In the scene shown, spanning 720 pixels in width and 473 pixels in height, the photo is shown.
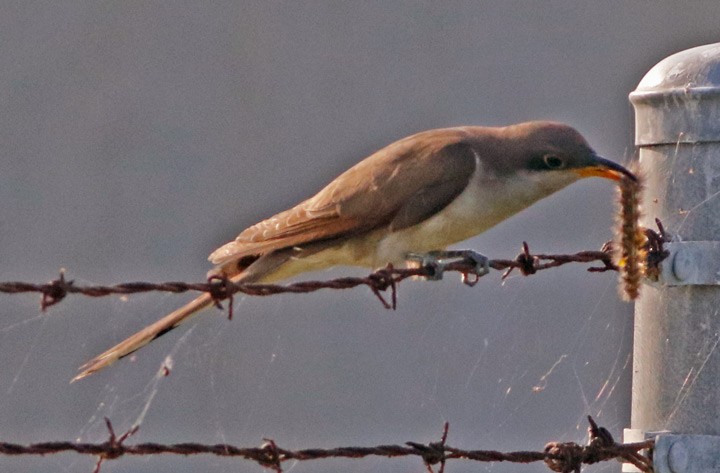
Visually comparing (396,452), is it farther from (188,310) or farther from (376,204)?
(376,204)

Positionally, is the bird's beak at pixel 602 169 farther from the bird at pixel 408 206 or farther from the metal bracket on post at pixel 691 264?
the metal bracket on post at pixel 691 264

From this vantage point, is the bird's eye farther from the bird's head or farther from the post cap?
the post cap

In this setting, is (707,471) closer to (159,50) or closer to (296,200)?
(296,200)

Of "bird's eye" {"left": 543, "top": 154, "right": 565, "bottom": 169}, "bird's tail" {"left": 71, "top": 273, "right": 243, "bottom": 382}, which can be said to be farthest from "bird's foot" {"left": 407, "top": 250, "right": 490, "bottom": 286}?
"bird's tail" {"left": 71, "top": 273, "right": 243, "bottom": 382}

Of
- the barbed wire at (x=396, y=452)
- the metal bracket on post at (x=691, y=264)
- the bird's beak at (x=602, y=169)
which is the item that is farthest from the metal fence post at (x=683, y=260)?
the bird's beak at (x=602, y=169)

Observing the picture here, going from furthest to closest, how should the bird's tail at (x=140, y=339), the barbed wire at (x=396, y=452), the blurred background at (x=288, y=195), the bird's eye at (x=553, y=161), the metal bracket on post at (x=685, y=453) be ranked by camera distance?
the blurred background at (x=288, y=195), the bird's eye at (x=553, y=161), the bird's tail at (x=140, y=339), the metal bracket on post at (x=685, y=453), the barbed wire at (x=396, y=452)
